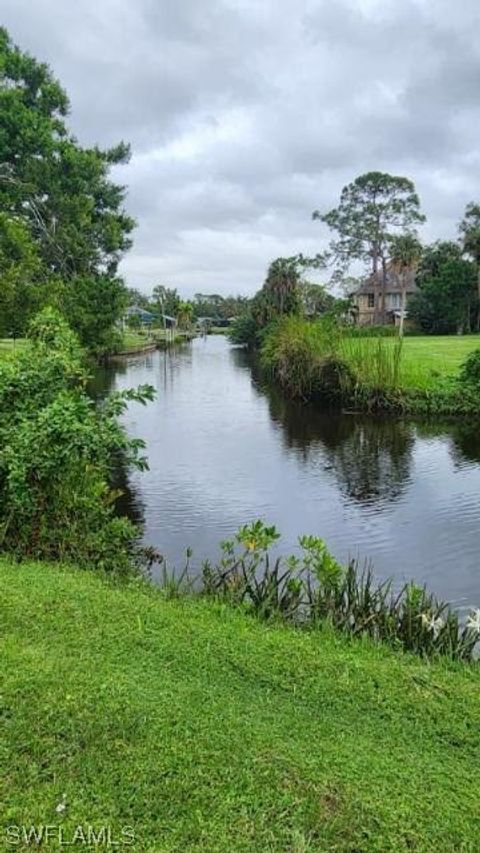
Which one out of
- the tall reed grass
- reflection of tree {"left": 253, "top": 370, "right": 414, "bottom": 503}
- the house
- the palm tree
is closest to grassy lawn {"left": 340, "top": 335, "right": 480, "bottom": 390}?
reflection of tree {"left": 253, "top": 370, "right": 414, "bottom": 503}

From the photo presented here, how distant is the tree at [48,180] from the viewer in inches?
931

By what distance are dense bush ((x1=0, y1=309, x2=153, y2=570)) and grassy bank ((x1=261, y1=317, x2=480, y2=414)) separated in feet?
38.6

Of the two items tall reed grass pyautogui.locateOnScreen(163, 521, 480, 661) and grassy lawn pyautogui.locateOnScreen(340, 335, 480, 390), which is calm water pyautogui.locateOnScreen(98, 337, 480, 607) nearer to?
grassy lawn pyautogui.locateOnScreen(340, 335, 480, 390)

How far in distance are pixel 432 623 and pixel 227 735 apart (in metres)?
1.96

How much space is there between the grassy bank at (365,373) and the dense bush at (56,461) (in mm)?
11758

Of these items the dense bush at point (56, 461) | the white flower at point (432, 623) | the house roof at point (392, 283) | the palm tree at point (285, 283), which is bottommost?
the white flower at point (432, 623)

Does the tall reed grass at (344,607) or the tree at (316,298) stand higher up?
the tree at (316,298)

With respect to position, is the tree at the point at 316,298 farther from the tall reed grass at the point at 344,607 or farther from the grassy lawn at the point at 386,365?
the tall reed grass at the point at 344,607

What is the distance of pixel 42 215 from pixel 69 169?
2.06 meters

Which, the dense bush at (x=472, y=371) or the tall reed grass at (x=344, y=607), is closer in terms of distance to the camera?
the tall reed grass at (x=344, y=607)

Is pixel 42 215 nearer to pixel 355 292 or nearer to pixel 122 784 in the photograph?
pixel 122 784

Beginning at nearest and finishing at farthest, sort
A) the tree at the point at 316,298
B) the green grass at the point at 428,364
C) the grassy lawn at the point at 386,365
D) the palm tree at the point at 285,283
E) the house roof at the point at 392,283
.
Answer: the grassy lawn at the point at 386,365
the green grass at the point at 428,364
the palm tree at the point at 285,283
the tree at the point at 316,298
the house roof at the point at 392,283

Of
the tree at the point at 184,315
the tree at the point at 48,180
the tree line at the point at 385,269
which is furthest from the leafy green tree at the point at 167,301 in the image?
the tree at the point at 48,180

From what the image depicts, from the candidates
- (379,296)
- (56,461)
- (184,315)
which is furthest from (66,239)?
(184,315)
